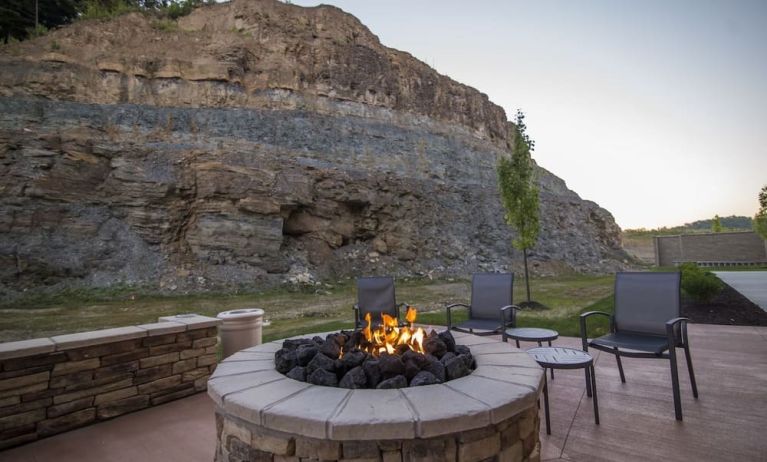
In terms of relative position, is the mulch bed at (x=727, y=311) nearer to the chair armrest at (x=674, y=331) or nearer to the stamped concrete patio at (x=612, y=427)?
the stamped concrete patio at (x=612, y=427)

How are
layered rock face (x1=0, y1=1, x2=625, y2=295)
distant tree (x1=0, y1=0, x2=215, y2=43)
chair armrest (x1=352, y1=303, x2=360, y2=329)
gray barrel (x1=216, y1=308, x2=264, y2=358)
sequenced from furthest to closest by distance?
distant tree (x1=0, y1=0, x2=215, y2=43)
layered rock face (x1=0, y1=1, x2=625, y2=295)
chair armrest (x1=352, y1=303, x2=360, y2=329)
gray barrel (x1=216, y1=308, x2=264, y2=358)

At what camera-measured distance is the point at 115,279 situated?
12234 millimetres

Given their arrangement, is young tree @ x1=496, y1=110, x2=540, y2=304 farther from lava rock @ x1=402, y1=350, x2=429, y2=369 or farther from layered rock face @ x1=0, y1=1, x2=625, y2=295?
lava rock @ x1=402, y1=350, x2=429, y2=369

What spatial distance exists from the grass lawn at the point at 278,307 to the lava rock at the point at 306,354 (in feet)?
12.9

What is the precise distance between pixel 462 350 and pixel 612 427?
4.17 ft

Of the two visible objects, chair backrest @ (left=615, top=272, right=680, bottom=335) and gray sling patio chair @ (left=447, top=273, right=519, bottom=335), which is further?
gray sling patio chair @ (left=447, top=273, right=519, bottom=335)

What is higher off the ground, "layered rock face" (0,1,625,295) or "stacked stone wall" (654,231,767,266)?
"layered rock face" (0,1,625,295)

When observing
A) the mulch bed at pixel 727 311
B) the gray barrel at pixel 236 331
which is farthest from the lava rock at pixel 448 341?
the mulch bed at pixel 727 311

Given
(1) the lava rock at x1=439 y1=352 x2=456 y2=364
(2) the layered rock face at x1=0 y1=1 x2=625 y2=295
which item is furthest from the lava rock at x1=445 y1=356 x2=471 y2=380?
(2) the layered rock face at x1=0 y1=1 x2=625 y2=295

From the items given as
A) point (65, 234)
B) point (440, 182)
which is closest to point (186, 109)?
point (65, 234)

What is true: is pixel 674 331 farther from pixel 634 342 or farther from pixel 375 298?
pixel 375 298

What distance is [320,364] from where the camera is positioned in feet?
8.04

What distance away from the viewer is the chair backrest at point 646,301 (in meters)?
3.53

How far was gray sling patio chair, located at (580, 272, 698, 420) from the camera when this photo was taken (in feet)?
10.8
